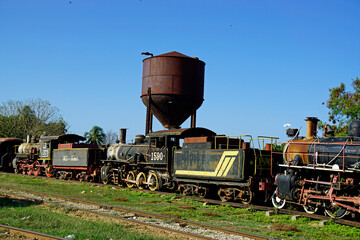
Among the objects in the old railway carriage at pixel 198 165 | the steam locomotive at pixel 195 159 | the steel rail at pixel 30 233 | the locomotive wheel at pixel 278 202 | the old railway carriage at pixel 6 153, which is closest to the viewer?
the steel rail at pixel 30 233

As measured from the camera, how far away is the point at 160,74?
26.9m

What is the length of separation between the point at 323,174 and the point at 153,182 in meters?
9.23

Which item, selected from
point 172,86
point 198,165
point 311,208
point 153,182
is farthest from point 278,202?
point 172,86

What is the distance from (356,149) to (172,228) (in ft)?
20.1

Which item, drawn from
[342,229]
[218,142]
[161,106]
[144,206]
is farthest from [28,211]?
[161,106]

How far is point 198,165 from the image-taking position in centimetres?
1672

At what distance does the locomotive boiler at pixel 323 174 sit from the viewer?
11898mm

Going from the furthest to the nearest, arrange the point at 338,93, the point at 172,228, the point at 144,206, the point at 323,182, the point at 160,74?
1. the point at 338,93
2. the point at 160,74
3. the point at 144,206
4. the point at 323,182
5. the point at 172,228

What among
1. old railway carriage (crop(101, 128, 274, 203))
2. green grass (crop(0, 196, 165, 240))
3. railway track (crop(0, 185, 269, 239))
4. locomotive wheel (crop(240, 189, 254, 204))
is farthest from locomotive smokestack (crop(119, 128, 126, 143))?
green grass (crop(0, 196, 165, 240))

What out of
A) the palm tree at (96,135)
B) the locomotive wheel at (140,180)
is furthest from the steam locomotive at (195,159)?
the palm tree at (96,135)

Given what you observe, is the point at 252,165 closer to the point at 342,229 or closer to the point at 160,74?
the point at 342,229

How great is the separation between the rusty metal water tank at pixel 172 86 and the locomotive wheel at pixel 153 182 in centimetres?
809

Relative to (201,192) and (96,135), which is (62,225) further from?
(96,135)

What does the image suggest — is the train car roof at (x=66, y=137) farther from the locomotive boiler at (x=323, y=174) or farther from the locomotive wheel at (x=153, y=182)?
the locomotive boiler at (x=323, y=174)
